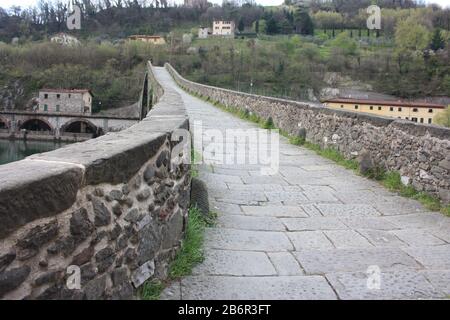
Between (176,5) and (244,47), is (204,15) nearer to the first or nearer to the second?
(176,5)

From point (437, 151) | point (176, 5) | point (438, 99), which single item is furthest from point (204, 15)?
point (437, 151)

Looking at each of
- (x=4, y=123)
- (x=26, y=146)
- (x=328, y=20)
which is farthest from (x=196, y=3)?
(x=26, y=146)

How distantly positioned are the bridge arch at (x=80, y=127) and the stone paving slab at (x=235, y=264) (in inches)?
1998

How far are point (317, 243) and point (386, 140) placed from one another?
9.22ft

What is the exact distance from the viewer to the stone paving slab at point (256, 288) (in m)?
2.88

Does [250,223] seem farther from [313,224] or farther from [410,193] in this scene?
[410,193]

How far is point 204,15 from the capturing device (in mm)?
123125

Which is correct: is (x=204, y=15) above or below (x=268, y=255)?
above

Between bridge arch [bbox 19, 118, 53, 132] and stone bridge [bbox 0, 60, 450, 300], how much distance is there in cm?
5079

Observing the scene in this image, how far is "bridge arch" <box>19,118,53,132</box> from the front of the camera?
2085 inches
